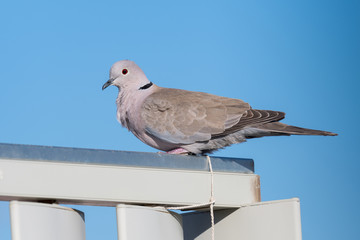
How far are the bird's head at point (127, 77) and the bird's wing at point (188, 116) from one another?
37cm

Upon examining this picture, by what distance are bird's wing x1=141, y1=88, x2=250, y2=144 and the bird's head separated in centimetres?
37

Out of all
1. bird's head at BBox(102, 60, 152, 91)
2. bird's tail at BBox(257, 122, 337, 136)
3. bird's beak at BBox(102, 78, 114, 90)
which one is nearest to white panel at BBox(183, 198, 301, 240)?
bird's tail at BBox(257, 122, 337, 136)

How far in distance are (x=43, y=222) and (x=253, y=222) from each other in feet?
3.67

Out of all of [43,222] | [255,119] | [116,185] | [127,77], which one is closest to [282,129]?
[255,119]

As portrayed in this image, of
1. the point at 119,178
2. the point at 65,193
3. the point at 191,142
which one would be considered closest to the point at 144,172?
the point at 119,178

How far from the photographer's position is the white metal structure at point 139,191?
255 cm

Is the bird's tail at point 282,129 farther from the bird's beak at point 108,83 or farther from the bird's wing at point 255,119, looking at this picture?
the bird's beak at point 108,83

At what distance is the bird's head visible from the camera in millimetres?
4902

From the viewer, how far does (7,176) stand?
2523mm

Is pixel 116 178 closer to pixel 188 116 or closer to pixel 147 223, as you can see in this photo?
pixel 147 223

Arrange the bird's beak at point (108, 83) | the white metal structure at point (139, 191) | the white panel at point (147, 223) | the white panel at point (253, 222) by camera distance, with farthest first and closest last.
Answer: the bird's beak at point (108, 83) < the white panel at point (253, 222) < the white panel at point (147, 223) < the white metal structure at point (139, 191)

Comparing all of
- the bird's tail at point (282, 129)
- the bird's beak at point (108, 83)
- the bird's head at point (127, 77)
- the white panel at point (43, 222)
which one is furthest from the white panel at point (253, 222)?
the bird's beak at point (108, 83)

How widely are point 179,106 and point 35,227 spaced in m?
2.12

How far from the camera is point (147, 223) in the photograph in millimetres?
2834
